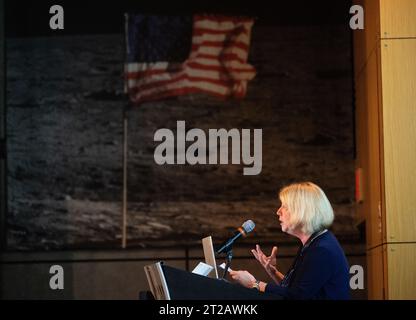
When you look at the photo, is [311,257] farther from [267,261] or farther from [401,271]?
[401,271]

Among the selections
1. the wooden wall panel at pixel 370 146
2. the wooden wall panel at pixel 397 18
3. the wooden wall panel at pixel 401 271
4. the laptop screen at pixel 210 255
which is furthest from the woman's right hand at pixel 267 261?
the wooden wall panel at pixel 397 18

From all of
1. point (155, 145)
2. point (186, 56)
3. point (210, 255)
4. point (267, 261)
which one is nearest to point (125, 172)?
point (155, 145)

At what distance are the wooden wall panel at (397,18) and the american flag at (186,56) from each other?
1.76 meters

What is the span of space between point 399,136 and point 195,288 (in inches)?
69.5

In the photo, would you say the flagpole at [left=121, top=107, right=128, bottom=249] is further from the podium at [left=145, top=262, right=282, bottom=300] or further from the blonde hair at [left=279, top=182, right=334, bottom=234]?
the podium at [left=145, top=262, right=282, bottom=300]

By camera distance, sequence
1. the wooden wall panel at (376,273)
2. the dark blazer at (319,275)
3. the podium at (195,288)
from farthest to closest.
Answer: the wooden wall panel at (376,273) < the dark blazer at (319,275) < the podium at (195,288)

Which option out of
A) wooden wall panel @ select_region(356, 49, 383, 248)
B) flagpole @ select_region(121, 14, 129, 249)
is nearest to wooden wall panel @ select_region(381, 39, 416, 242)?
wooden wall panel @ select_region(356, 49, 383, 248)

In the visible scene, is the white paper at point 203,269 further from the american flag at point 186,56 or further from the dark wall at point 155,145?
the american flag at point 186,56

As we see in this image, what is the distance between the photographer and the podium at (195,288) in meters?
3.85

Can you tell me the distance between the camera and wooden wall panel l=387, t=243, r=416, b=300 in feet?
15.9

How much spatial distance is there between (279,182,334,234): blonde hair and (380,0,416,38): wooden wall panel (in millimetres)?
1278

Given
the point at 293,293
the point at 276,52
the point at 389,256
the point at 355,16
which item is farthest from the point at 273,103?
the point at 293,293

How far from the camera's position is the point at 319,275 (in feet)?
13.3

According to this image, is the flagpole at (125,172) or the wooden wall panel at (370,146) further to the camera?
the flagpole at (125,172)
